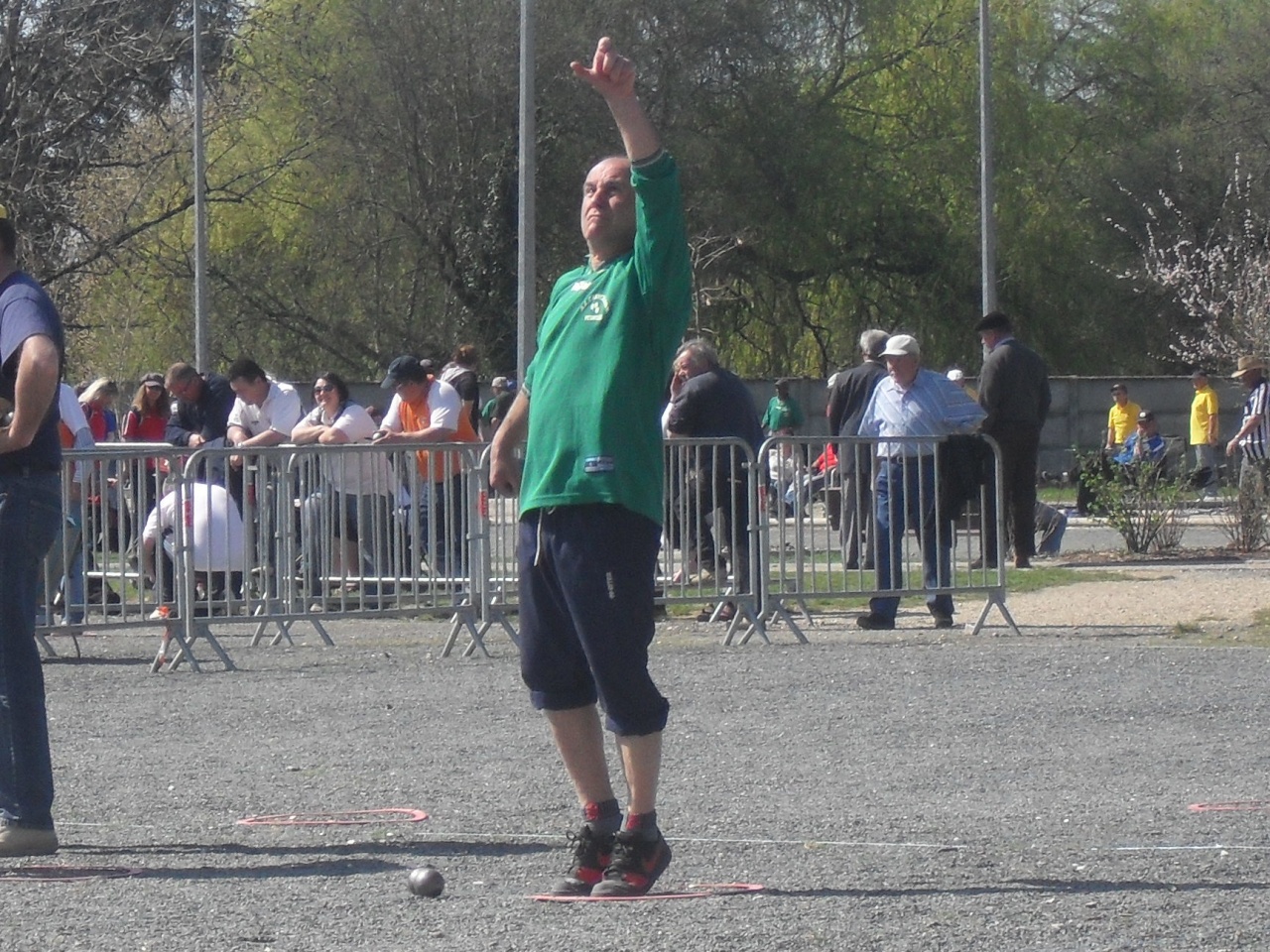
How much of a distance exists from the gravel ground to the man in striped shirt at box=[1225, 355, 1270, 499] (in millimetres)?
7238

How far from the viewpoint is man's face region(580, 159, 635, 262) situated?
5.46 metres

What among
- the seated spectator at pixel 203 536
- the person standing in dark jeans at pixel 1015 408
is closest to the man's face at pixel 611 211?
the seated spectator at pixel 203 536

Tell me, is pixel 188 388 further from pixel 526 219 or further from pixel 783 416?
pixel 783 416

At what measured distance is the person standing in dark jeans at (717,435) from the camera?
12.4 m

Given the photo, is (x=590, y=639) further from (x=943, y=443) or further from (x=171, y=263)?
(x=171, y=263)

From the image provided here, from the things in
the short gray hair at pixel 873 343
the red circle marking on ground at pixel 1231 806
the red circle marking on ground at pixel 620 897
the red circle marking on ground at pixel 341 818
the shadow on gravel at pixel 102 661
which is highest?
the short gray hair at pixel 873 343

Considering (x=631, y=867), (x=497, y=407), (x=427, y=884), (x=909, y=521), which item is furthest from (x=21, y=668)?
(x=497, y=407)

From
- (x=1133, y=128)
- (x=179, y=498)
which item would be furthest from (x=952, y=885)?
(x=1133, y=128)

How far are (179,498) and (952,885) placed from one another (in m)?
6.99

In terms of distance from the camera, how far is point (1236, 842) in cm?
604

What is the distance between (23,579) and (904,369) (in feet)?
25.7

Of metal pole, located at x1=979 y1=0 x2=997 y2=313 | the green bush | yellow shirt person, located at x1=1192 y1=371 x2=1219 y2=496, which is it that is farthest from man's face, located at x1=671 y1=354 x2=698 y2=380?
metal pole, located at x1=979 y1=0 x2=997 y2=313

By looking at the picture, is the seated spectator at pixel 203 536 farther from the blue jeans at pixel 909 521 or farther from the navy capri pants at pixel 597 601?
the navy capri pants at pixel 597 601

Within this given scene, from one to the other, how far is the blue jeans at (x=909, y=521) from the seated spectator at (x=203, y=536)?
147 inches
